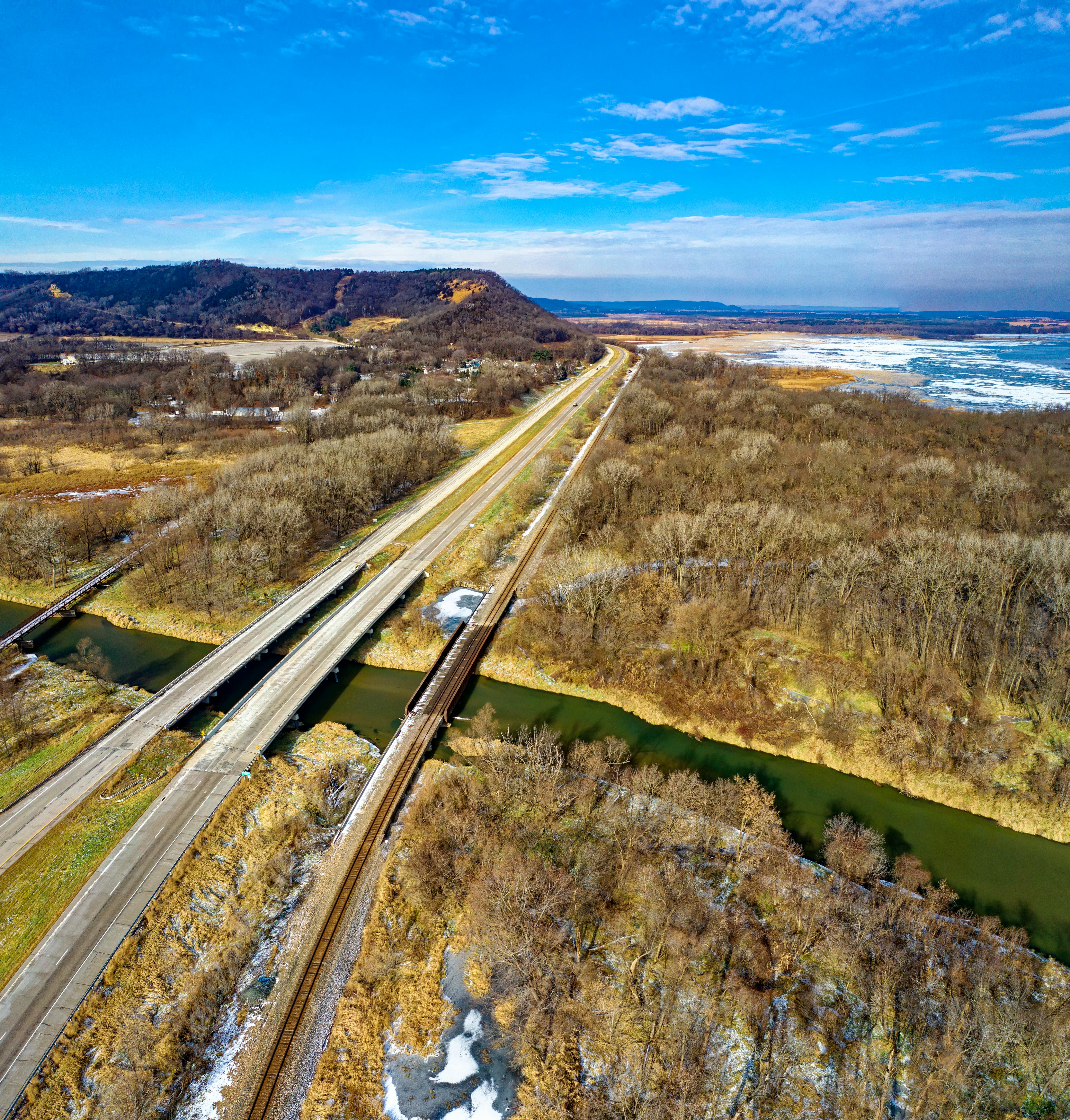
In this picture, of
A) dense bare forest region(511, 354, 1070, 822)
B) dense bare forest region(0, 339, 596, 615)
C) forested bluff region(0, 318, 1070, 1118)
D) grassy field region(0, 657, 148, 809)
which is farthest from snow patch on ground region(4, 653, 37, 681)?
dense bare forest region(511, 354, 1070, 822)

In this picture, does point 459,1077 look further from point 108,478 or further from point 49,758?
point 108,478

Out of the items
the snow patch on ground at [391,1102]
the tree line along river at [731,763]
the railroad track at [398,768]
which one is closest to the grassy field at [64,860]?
the tree line along river at [731,763]

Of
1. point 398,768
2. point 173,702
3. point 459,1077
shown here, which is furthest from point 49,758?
point 459,1077

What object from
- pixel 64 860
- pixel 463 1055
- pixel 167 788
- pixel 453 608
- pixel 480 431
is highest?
pixel 480 431

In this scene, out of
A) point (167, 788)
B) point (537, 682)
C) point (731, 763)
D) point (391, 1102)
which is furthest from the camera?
point (537, 682)

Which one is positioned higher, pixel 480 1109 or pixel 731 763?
pixel 731 763

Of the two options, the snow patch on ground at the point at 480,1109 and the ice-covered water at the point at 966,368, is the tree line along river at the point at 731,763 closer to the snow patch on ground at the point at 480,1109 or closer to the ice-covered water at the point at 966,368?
the snow patch on ground at the point at 480,1109

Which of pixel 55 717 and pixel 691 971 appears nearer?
pixel 691 971

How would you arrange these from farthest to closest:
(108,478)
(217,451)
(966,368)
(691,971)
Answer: (966,368), (217,451), (108,478), (691,971)
